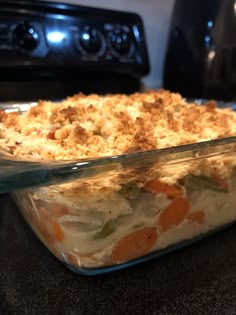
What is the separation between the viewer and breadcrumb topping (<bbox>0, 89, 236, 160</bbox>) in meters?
0.59

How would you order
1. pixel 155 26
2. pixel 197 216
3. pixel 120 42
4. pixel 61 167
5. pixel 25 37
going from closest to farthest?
pixel 61 167 < pixel 197 216 < pixel 25 37 < pixel 120 42 < pixel 155 26

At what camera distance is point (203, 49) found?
3.66 feet

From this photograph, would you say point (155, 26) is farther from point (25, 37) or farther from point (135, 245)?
point (135, 245)

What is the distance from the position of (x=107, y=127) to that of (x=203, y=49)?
0.60 meters

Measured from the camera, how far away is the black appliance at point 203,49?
1084mm

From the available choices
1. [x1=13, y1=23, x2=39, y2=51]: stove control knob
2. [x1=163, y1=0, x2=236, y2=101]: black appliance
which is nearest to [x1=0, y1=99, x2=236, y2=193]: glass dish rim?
[x1=13, y1=23, x2=39, y2=51]: stove control knob

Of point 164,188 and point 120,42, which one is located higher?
point 120,42

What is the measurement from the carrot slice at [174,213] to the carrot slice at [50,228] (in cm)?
16

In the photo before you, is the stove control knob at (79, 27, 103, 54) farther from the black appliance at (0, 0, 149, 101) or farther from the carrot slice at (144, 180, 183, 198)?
the carrot slice at (144, 180, 183, 198)

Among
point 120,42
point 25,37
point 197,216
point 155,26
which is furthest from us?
point 155,26

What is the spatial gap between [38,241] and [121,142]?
23cm

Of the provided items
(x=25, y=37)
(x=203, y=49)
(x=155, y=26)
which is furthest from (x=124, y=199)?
(x=155, y=26)

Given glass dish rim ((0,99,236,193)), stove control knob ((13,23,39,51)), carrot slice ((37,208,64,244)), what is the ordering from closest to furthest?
glass dish rim ((0,99,236,193)), carrot slice ((37,208,64,244)), stove control knob ((13,23,39,51))

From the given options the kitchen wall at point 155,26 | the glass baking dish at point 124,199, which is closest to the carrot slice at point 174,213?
the glass baking dish at point 124,199
